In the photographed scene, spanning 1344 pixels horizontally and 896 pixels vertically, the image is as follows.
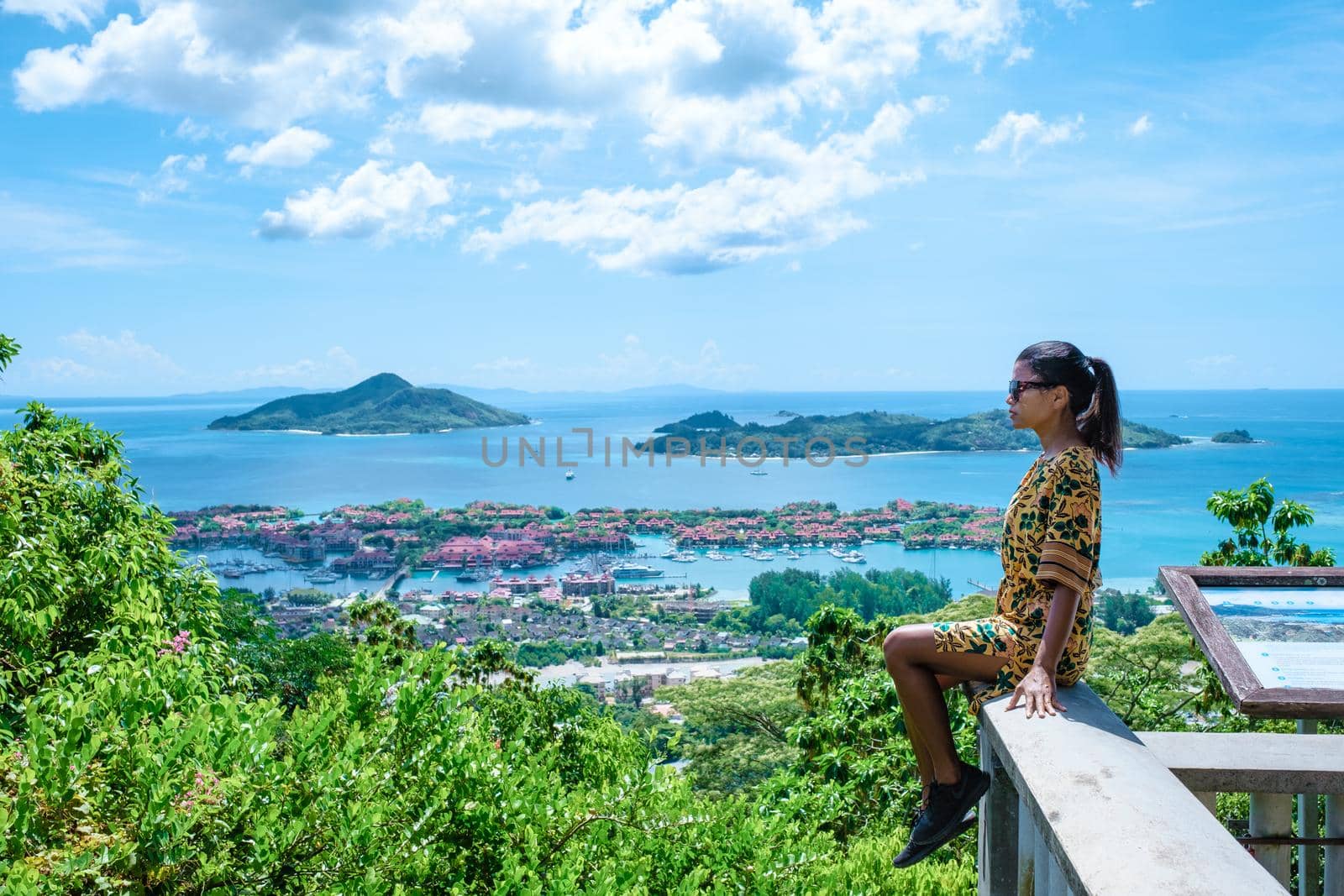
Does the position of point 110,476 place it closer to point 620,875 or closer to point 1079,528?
point 620,875

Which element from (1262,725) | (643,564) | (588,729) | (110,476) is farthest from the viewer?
(643,564)

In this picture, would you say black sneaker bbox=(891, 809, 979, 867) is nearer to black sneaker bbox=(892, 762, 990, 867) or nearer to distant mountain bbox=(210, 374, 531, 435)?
black sneaker bbox=(892, 762, 990, 867)

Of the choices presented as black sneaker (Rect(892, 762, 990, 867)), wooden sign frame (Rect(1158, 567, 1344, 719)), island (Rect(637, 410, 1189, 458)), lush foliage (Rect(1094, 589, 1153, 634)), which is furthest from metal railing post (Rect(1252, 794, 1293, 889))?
island (Rect(637, 410, 1189, 458))

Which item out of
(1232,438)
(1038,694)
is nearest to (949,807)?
(1038,694)

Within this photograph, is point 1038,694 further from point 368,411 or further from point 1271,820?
point 368,411

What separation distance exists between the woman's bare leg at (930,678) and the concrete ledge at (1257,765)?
36 centimetres

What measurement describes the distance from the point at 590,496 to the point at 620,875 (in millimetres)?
67464

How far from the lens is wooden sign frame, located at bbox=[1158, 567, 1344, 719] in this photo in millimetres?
2008

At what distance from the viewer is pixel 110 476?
4.95 metres

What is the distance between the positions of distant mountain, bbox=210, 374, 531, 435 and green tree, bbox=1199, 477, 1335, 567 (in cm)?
8326

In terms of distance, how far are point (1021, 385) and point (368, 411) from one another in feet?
292

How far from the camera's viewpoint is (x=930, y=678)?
2.18m

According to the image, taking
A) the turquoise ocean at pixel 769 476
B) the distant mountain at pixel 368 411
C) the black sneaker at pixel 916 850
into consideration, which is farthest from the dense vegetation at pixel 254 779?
the distant mountain at pixel 368 411

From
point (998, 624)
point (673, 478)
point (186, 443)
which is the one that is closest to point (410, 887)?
point (998, 624)
